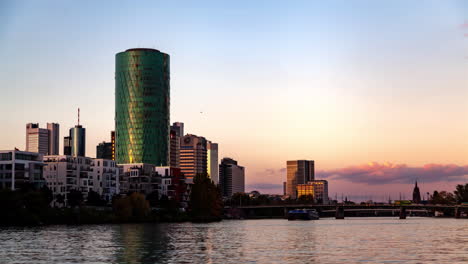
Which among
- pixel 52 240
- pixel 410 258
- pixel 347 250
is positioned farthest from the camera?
pixel 52 240

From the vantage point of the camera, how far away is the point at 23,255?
83750mm

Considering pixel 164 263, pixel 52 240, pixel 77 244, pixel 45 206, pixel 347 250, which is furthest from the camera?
pixel 45 206

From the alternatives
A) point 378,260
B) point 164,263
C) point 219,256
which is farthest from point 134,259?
point 378,260

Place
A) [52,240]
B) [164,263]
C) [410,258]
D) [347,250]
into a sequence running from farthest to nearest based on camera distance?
[52,240] < [347,250] < [410,258] < [164,263]

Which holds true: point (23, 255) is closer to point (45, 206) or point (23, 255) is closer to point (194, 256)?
A: point (194, 256)

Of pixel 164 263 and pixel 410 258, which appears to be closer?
pixel 164 263

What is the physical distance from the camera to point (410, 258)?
257ft

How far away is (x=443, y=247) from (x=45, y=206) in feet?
413

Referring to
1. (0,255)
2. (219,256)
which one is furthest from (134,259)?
(0,255)

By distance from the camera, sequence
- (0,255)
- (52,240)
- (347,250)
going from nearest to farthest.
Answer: (0,255), (347,250), (52,240)

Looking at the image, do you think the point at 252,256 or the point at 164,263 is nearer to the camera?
the point at 164,263

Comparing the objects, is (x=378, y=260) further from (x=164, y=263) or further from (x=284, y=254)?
(x=164, y=263)

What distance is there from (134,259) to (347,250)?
3125 centimetres

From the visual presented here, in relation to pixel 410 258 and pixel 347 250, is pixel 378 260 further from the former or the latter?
pixel 347 250
